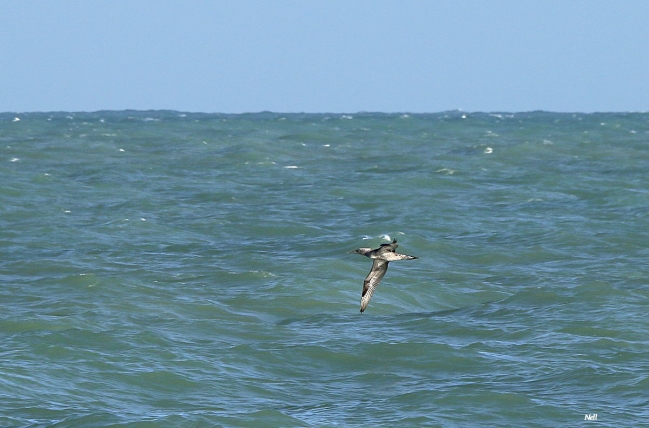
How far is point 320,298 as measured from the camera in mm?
30719

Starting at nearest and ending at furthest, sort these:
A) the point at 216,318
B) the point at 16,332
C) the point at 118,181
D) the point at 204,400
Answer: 1. the point at 204,400
2. the point at 16,332
3. the point at 216,318
4. the point at 118,181

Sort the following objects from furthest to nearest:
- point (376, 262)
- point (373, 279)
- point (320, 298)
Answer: point (320, 298)
point (376, 262)
point (373, 279)

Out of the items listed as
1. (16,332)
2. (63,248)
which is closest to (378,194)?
(63,248)

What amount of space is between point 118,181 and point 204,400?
36.8 metres

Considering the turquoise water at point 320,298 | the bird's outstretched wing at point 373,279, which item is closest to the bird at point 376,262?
the bird's outstretched wing at point 373,279

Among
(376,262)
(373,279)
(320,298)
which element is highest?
(376,262)

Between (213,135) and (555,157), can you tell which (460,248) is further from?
(213,135)

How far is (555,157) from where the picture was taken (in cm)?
7219

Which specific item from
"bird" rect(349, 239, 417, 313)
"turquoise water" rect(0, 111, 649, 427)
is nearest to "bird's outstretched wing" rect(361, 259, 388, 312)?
"bird" rect(349, 239, 417, 313)

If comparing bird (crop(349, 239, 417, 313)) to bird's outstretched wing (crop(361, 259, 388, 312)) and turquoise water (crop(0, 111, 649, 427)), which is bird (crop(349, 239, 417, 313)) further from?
turquoise water (crop(0, 111, 649, 427))

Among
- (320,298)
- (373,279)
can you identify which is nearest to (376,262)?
(373,279)

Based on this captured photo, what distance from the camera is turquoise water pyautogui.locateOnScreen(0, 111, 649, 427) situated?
72.1 feet

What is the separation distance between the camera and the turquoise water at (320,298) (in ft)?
72.1

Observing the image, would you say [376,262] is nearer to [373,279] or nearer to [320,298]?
[373,279]
